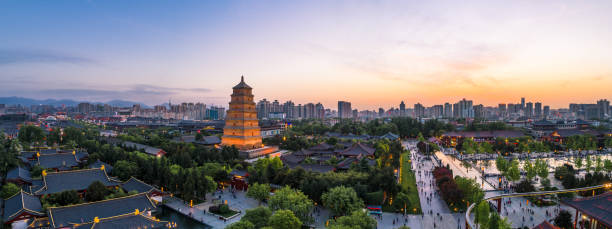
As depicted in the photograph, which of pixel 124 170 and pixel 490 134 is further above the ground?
pixel 490 134

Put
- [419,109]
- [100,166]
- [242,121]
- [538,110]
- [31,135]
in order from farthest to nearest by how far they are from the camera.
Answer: [419,109], [538,110], [242,121], [31,135], [100,166]

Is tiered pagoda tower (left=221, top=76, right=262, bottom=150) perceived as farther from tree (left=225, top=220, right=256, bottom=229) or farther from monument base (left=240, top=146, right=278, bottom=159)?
tree (left=225, top=220, right=256, bottom=229)

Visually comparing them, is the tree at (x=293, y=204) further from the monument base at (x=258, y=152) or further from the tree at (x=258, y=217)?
the monument base at (x=258, y=152)

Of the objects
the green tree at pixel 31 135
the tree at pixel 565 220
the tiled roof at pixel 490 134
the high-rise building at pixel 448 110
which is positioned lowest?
the tree at pixel 565 220

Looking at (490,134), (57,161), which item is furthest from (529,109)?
(57,161)

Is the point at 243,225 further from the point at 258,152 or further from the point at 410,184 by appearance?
the point at 258,152

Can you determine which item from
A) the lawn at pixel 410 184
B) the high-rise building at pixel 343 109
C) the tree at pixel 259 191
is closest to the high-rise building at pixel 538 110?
the high-rise building at pixel 343 109

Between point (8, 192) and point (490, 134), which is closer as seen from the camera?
point (8, 192)
